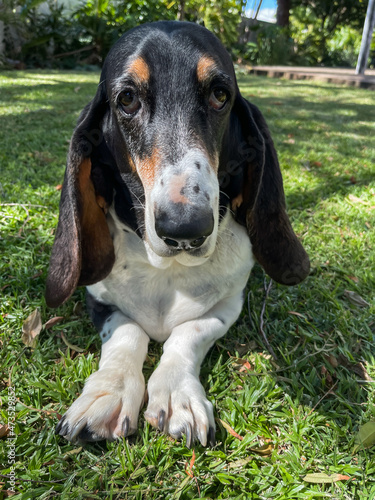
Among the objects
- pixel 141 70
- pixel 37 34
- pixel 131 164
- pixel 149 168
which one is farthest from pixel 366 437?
pixel 37 34

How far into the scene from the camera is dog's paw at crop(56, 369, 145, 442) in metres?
1.61

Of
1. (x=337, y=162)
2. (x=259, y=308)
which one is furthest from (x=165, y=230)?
(x=337, y=162)

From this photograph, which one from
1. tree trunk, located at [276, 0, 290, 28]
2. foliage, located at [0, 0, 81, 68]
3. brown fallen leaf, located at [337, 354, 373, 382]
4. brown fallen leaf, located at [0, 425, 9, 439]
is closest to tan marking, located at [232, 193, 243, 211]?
brown fallen leaf, located at [337, 354, 373, 382]

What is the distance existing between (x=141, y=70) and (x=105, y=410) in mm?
1463

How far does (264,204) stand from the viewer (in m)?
2.23

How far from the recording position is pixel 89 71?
46.0 ft

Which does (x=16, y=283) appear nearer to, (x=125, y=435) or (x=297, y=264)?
(x=125, y=435)

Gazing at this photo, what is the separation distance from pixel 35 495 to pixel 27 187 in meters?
3.01

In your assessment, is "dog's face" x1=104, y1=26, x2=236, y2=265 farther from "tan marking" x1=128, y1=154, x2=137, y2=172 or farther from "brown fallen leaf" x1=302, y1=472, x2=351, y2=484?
"brown fallen leaf" x1=302, y1=472, x2=351, y2=484

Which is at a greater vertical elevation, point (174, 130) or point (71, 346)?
point (174, 130)

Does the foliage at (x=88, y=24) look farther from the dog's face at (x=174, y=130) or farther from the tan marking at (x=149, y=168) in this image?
the tan marking at (x=149, y=168)

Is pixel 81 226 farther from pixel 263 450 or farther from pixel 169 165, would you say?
pixel 263 450

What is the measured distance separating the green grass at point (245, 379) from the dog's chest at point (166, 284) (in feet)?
0.64

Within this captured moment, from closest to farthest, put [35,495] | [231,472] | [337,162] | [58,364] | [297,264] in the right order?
[35,495] < [231,472] < [58,364] < [297,264] < [337,162]
